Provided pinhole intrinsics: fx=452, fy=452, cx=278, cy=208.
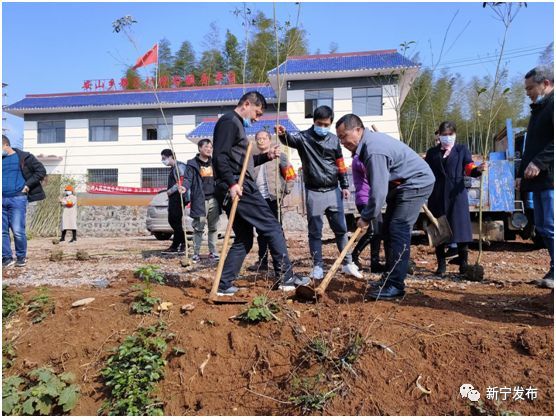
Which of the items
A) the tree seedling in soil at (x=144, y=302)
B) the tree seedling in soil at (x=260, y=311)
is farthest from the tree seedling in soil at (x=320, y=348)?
the tree seedling in soil at (x=144, y=302)

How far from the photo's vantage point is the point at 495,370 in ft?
7.77

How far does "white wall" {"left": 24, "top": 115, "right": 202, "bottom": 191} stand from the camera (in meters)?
24.7

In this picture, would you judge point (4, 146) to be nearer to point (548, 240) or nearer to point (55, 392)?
point (55, 392)

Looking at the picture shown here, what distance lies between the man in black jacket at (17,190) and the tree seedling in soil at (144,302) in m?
3.25

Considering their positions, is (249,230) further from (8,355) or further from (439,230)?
(439,230)

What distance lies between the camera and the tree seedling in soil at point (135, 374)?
2561mm

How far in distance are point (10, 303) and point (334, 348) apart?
2672 mm

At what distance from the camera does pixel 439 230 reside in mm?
4621

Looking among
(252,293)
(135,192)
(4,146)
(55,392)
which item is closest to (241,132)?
(252,293)

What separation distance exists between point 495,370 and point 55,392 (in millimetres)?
2473

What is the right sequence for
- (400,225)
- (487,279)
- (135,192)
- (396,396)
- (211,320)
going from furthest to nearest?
(135,192), (487,279), (400,225), (211,320), (396,396)

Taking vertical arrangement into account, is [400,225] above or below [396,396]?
above

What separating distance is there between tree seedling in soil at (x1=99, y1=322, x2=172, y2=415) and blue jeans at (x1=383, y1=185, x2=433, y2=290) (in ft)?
5.84

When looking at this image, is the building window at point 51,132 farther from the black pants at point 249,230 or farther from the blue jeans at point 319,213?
the black pants at point 249,230
